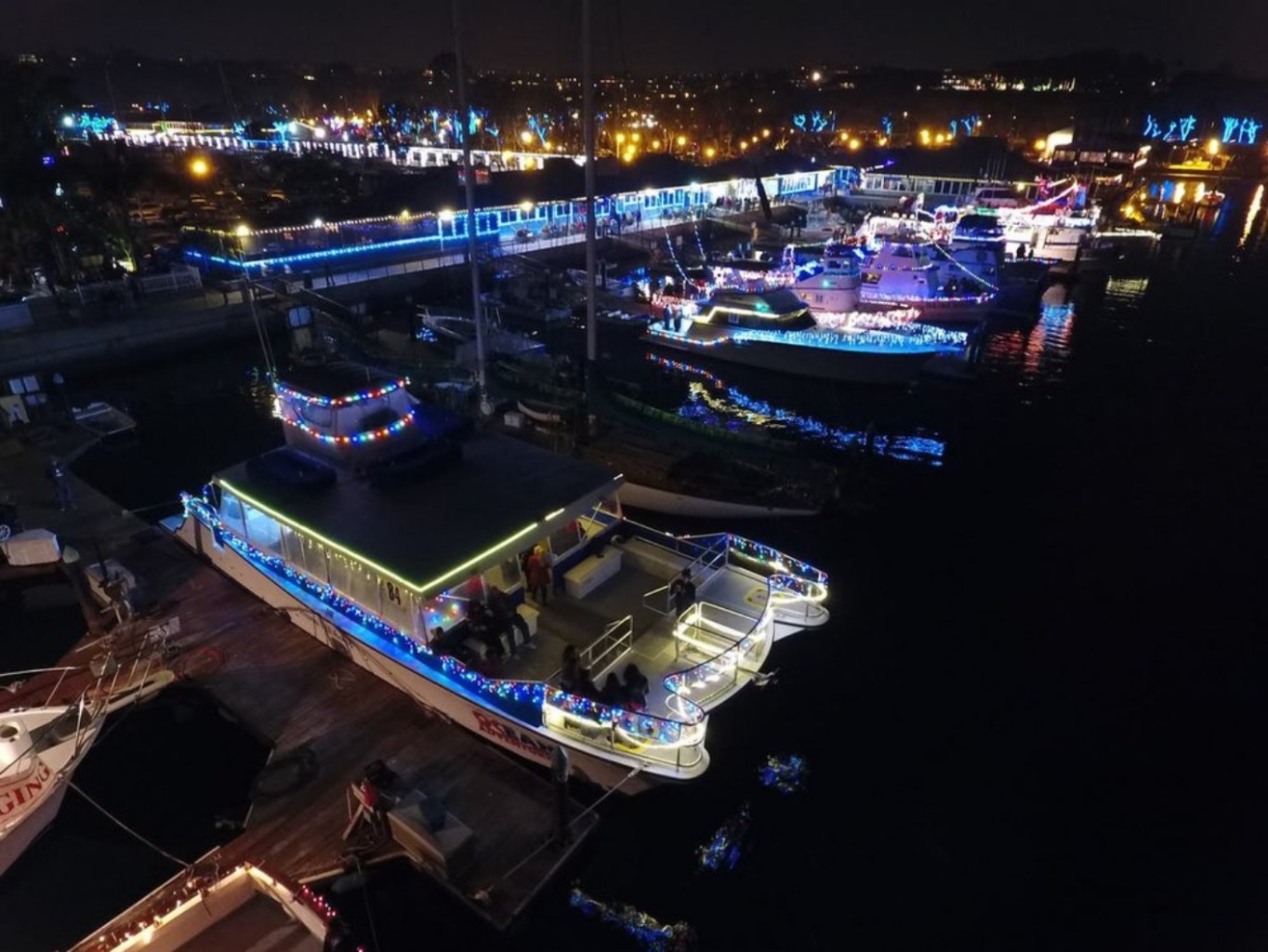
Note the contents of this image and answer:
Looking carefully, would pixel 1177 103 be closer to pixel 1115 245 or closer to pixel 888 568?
pixel 1115 245

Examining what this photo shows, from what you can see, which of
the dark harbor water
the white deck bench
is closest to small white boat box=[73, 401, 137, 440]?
the dark harbor water

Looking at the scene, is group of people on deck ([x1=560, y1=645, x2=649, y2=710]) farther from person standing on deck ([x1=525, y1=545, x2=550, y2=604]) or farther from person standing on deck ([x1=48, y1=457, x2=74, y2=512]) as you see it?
person standing on deck ([x1=48, y1=457, x2=74, y2=512])

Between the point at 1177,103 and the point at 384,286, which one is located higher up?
the point at 1177,103

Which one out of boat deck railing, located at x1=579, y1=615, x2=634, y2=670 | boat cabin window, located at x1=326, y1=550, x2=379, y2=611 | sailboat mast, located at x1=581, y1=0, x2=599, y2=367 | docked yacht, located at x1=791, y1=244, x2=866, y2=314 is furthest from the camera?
docked yacht, located at x1=791, y1=244, x2=866, y2=314

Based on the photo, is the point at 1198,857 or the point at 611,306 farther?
the point at 611,306

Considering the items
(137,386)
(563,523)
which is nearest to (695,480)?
(563,523)

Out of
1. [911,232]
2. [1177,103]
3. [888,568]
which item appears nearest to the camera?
[888,568]

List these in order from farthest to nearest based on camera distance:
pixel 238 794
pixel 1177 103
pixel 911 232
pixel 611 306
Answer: pixel 1177 103, pixel 911 232, pixel 611 306, pixel 238 794
